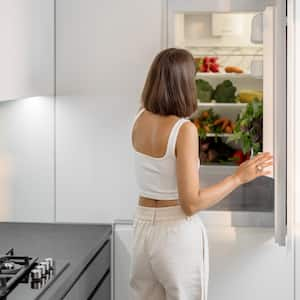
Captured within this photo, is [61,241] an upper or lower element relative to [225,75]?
lower

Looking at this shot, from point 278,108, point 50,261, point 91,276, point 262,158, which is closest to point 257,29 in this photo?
point 278,108

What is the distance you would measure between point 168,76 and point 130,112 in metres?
0.59

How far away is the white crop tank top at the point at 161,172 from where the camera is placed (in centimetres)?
295

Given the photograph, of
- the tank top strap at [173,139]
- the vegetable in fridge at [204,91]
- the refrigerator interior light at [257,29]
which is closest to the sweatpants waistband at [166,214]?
the tank top strap at [173,139]

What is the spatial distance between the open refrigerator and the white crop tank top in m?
0.55

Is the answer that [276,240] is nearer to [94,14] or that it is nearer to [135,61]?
[135,61]

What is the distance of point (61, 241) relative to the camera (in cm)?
319

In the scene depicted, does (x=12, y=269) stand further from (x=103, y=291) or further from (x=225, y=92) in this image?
(x=225, y=92)

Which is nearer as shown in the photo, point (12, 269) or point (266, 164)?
point (12, 269)

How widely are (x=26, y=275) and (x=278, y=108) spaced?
1.16 metres

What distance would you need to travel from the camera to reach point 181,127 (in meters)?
2.94

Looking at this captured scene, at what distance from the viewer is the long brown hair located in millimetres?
2998

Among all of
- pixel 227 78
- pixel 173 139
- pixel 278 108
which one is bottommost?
pixel 173 139

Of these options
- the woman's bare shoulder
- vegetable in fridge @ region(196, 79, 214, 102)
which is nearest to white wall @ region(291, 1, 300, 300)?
vegetable in fridge @ region(196, 79, 214, 102)
